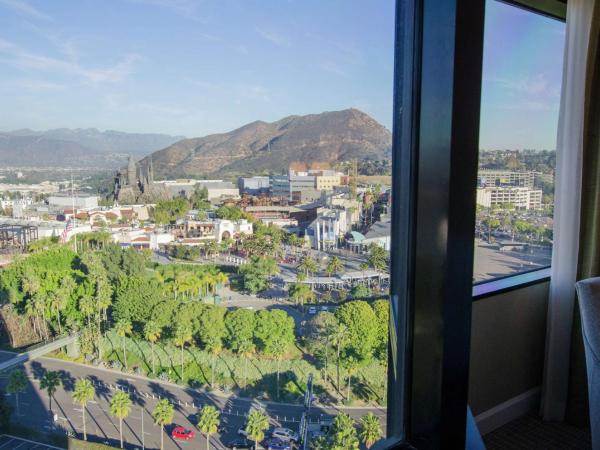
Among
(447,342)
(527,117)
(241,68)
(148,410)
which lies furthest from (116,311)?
(527,117)

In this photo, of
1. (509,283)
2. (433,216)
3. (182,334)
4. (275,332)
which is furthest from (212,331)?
(509,283)

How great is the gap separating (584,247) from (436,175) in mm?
1596

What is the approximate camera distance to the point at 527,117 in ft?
7.90

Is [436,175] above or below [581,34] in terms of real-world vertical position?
below

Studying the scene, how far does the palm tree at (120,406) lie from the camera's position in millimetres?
1079

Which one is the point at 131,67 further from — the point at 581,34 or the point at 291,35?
the point at 581,34

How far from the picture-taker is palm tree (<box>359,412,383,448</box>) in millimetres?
1435

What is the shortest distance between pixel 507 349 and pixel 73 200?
223 centimetres

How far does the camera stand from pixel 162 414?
1144 mm

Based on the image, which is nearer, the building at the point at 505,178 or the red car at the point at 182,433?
the red car at the point at 182,433

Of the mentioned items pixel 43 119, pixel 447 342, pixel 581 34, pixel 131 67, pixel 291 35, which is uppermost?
pixel 581 34

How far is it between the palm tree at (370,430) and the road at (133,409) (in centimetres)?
29

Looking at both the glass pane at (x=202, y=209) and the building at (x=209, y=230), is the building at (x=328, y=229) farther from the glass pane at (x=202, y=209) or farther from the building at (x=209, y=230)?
the building at (x=209, y=230)

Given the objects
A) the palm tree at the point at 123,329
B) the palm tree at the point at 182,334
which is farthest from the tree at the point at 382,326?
the palm tree at the point at 123,329
